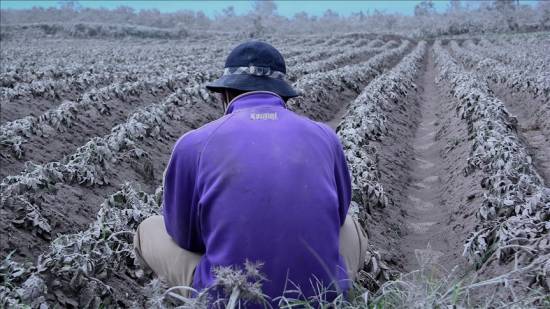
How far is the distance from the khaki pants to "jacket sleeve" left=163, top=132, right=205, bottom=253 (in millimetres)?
74

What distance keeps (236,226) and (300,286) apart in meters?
0.40

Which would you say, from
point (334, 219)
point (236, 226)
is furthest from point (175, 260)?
point (334, 219)

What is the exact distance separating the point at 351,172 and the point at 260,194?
12.1 feet

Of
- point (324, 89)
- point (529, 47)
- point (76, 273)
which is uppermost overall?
point (76, 273)

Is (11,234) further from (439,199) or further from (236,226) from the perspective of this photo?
(439,199)

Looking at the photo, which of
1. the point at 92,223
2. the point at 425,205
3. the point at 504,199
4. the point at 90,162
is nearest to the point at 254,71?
the point at 92,223

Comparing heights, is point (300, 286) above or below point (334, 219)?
below

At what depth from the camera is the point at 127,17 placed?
67.5 metres

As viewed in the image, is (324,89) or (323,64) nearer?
(324,89)

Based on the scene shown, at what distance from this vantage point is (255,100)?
9.85 feet

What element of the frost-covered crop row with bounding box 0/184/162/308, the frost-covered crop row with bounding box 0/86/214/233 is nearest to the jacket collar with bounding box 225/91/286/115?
the frost-covered crop row with bounding box 0/184/162/308

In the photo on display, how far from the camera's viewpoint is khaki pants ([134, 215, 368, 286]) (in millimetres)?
3055

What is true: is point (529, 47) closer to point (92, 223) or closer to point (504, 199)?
point (504, 199)

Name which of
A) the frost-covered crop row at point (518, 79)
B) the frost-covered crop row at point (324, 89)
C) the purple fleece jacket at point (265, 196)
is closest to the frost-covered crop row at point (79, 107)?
the frost-covered crop row at point (324, 89)
